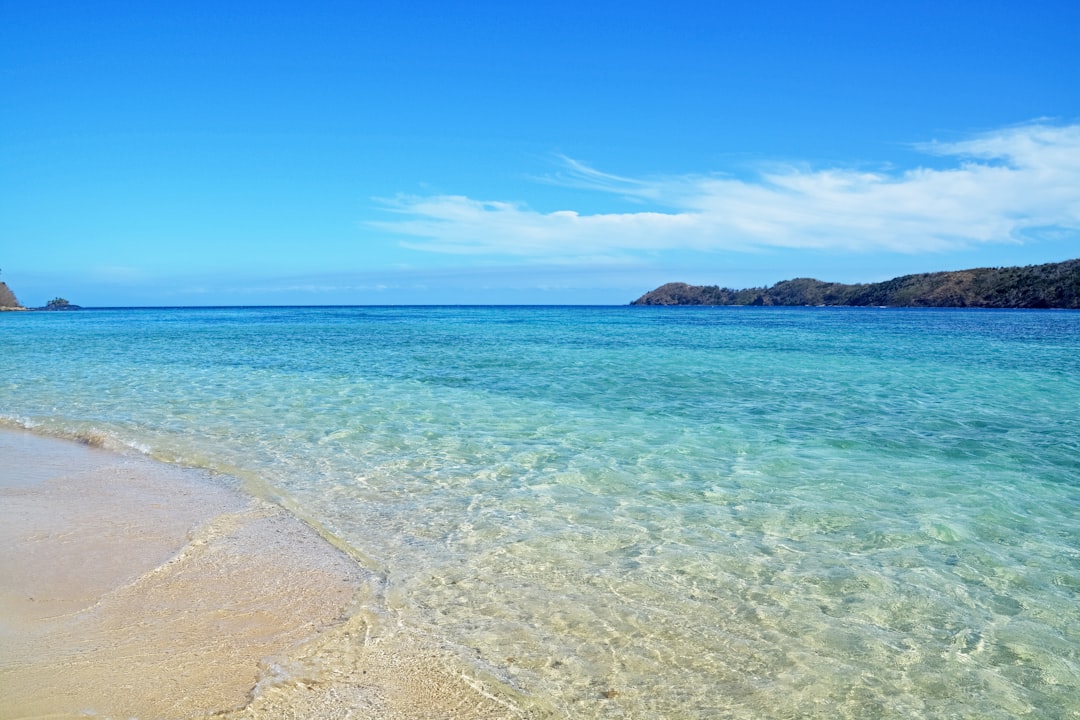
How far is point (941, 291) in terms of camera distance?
104 meters

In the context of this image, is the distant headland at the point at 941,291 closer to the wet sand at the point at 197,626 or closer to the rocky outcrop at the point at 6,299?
the wet sand at the point at 197,626

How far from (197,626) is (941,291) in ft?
388

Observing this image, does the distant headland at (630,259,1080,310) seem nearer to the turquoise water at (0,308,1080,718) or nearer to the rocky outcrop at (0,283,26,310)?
the turquoise water at (0,308,1080,718)

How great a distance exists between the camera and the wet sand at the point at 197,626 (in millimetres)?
3104

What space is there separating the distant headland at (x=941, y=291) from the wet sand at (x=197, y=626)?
331 feet

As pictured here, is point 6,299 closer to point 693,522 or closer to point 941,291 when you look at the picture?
point 693,522

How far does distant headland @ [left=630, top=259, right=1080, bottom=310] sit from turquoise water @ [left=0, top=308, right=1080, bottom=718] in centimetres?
8916

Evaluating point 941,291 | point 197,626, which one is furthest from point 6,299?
point 941,291

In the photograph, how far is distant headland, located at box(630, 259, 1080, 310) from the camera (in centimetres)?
8631

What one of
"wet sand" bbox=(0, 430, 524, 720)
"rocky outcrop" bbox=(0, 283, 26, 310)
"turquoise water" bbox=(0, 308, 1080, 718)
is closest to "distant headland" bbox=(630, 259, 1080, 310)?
"turquoise water" bbox=(0, 308, 1080, 718)

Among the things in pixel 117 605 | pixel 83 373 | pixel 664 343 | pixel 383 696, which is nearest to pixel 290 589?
pixel 117 605

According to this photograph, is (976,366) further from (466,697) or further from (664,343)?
(466,697)

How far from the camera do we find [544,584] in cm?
464

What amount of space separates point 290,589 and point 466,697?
66.7 inches
